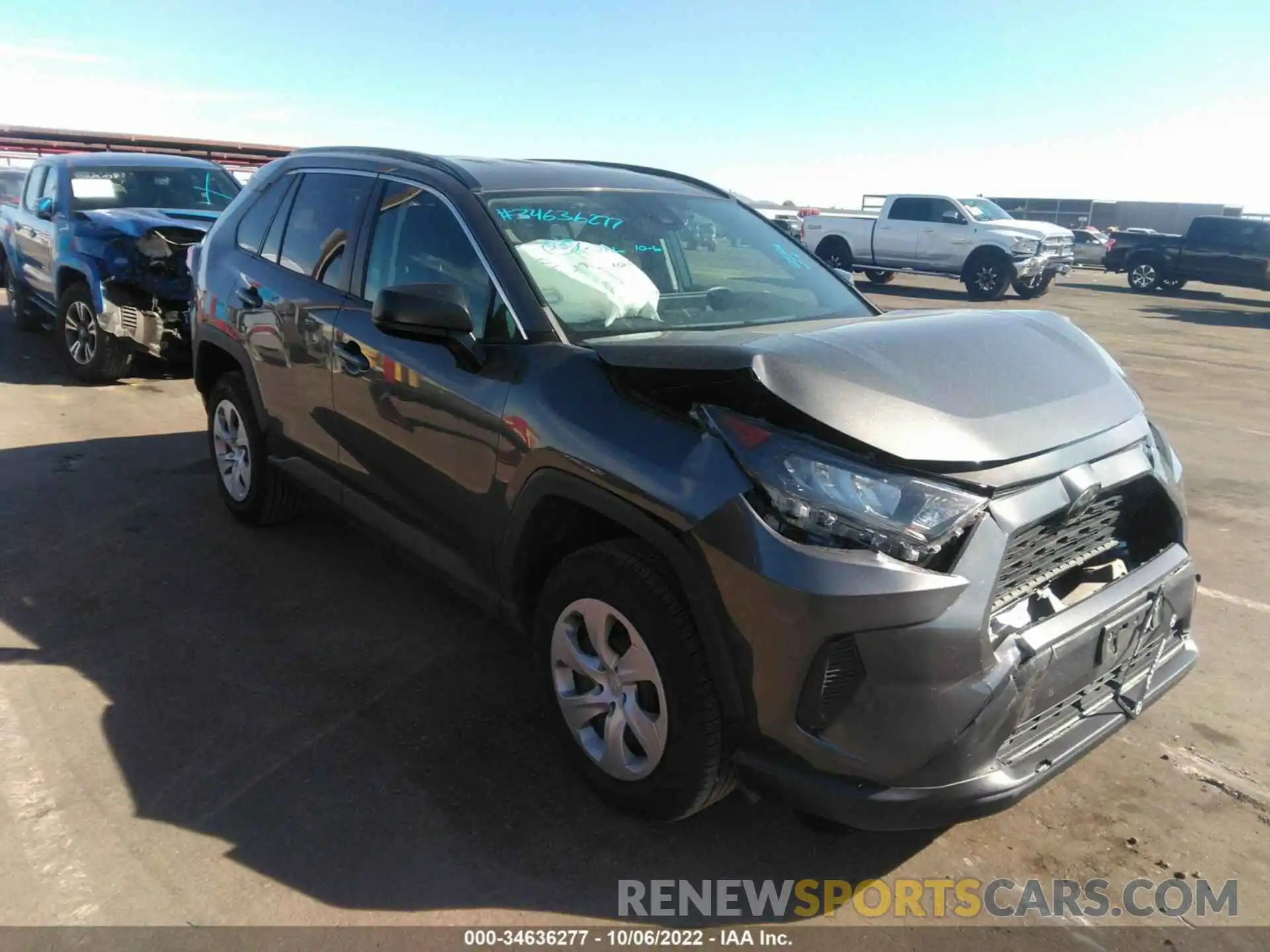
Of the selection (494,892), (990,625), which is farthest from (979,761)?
(494,892)

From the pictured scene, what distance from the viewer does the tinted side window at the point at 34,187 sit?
938cm

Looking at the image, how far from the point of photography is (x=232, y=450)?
197 inches

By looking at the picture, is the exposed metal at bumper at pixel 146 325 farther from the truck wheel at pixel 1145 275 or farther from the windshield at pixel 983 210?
the truck wheel at pixel 1145 275

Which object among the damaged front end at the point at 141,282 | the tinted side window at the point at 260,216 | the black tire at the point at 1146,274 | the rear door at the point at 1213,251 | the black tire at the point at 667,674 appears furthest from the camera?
the black tire at the point at 1146,274

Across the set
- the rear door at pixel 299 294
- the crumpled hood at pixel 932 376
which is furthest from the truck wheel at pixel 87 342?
the crumpled hood at pixel 932 376

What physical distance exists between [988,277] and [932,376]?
18.7 m

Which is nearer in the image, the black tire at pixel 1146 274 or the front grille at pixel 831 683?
the front grille at pixel 831 683

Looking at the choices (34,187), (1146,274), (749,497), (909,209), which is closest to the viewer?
(749,497)

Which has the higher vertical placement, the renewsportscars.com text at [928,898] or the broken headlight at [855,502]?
the broken headlight at [855,502]

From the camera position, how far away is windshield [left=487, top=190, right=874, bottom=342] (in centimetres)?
317

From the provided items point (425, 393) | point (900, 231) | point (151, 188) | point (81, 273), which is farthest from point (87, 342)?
point (900, 231)

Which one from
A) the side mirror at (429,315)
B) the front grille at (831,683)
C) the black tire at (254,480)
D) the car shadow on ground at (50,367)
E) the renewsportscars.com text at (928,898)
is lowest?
the car shadow on ground at (50,367)

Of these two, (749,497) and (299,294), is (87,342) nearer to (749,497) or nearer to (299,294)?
(299,294)

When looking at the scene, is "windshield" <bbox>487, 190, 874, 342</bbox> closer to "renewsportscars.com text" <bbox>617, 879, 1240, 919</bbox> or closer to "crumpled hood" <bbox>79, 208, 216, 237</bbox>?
"renewsportscars.com text" <bbox>617, 879, 1240, 919</bbox>
